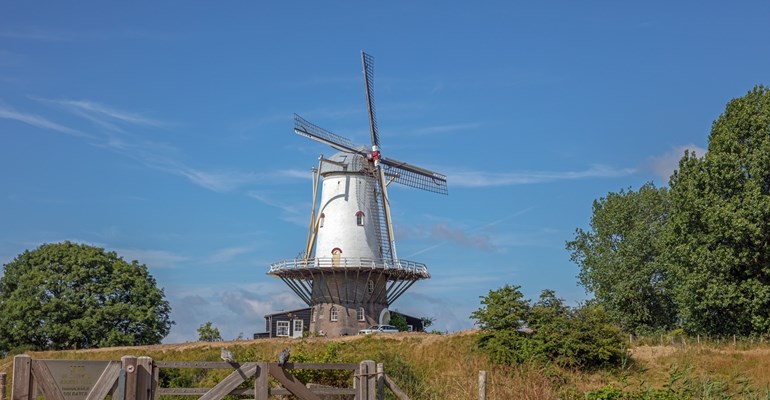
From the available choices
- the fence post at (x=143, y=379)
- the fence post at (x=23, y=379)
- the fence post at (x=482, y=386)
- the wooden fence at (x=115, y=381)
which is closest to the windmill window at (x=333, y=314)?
the fence post at (x=482, y=386)

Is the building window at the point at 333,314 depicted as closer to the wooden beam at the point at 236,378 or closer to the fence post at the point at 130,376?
the wooden beam at the point at 236,378

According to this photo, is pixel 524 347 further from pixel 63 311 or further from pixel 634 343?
pixel 63 311

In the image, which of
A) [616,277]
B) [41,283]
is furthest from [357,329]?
[41,283]

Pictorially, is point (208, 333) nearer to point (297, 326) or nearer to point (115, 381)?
point (297, 326)

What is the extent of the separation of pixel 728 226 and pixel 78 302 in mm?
38868

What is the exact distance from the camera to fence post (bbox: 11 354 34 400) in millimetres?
14625

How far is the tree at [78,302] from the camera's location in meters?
55.1

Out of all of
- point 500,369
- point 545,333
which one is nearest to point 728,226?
point 545,333

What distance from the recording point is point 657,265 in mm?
54156

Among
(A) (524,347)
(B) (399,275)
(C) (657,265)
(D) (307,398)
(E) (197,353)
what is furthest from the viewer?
(B) (399,275)

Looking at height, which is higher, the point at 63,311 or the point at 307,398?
the point at 63,311

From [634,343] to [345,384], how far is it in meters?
20.3

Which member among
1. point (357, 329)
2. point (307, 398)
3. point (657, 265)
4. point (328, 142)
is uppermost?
point (328, 142)

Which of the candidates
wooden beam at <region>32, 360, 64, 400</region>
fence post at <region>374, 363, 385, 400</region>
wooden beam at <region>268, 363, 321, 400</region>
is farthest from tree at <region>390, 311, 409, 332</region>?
wooden beam at <region>32, 360, 64, 400</region>
